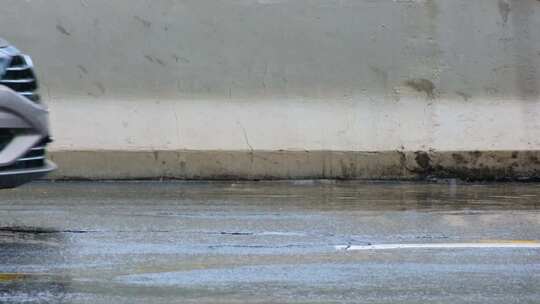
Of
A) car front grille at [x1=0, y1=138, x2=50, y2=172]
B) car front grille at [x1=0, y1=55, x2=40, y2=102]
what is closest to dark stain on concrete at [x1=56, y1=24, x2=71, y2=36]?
car front grille at [x1=0, y1=55, x2=40, y2=102]

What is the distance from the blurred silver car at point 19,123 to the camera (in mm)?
6477

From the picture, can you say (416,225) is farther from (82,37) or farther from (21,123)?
(82,37)

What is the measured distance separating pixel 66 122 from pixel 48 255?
4.32 m

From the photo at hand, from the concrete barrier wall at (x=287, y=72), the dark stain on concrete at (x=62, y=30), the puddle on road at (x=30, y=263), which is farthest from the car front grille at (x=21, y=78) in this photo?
the dark stain on concrete at (x=62, y=30)

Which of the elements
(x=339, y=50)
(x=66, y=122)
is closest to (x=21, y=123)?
(x=66, y=122)

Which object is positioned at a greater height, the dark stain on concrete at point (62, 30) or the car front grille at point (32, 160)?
the dark stain on concrete at point (62, 30)

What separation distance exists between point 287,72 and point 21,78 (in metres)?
4.33

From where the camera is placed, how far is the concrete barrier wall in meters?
10.4

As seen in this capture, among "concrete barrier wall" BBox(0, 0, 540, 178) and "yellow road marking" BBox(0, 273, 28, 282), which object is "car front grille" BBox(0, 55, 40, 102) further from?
"concrete barrier wall" BBox(0, 0, 540, 178)

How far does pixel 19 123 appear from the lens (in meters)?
6.54

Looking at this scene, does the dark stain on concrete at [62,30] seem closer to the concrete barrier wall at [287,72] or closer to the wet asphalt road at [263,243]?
the concrete barrier wall at [287,72]

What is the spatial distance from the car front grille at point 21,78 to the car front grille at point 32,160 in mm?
347

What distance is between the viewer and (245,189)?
9.75m

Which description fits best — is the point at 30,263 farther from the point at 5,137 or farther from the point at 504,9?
the point at 504,9
